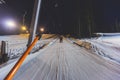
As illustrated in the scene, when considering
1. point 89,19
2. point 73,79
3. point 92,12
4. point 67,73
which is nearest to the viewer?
point 73,79

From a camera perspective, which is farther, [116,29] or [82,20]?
[82,20]

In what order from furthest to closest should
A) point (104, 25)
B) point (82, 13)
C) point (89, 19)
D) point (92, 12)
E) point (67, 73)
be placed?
point (82, 13)
point (92, 12)
point (89, 19)
point (104, 25)
point (67, 73)

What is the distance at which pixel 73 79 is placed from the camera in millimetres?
3883

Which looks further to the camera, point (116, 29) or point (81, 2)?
point (81, 2)

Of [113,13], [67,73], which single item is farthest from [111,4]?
[67,73]

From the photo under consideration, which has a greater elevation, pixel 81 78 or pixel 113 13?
pixel 113 13

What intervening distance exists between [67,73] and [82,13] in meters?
25.8

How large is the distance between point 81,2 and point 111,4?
12.1m

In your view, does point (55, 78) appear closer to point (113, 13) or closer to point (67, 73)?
point (67, 73)

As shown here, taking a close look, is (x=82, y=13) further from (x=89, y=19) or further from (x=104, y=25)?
(x=104, y=25)

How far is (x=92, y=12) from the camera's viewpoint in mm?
27281

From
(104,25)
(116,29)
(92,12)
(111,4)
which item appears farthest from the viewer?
(92,12)

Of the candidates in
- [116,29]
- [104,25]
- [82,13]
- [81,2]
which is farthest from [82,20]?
[116,29]

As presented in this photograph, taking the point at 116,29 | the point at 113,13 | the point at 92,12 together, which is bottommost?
the point at 116,29
